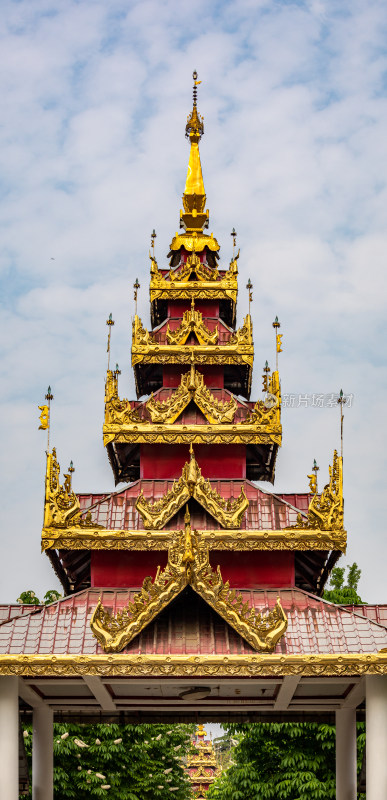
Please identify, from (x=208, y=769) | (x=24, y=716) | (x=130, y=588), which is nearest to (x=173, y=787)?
(x=24, y=716)

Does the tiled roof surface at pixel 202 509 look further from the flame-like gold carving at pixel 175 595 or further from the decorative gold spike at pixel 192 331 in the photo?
the decorative gold spike at pixel 192 331

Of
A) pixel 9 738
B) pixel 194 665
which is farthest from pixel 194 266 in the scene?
pixel 9 738

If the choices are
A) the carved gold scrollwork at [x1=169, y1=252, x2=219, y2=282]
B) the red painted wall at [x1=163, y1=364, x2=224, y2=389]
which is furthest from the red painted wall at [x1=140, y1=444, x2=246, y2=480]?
the carved gold scrollwork at [x1=169, y1=252, x2=219, y2=282]

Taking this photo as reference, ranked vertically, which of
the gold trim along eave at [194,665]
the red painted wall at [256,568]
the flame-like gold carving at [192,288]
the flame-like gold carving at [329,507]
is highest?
the flame-like gold carving at [192,288]

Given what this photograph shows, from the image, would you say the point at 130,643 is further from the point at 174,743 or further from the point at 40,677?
the point at 174,743

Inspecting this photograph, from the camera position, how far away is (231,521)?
77.8 ft

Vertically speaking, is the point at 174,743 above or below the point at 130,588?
below

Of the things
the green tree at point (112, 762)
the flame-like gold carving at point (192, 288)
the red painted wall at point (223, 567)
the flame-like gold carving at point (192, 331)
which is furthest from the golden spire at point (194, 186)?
the green tree at point (112, 762)

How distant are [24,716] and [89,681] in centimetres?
514

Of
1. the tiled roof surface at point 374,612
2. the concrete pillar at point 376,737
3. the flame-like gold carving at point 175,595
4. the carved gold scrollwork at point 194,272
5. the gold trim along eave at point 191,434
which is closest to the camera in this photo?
the concrete pillar at point 376,737

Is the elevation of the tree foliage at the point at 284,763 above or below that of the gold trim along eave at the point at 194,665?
below

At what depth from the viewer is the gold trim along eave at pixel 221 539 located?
23.5 meters

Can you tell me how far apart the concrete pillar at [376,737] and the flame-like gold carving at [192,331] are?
28.5 ft

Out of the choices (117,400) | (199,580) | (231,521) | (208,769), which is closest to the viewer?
(199,580)
